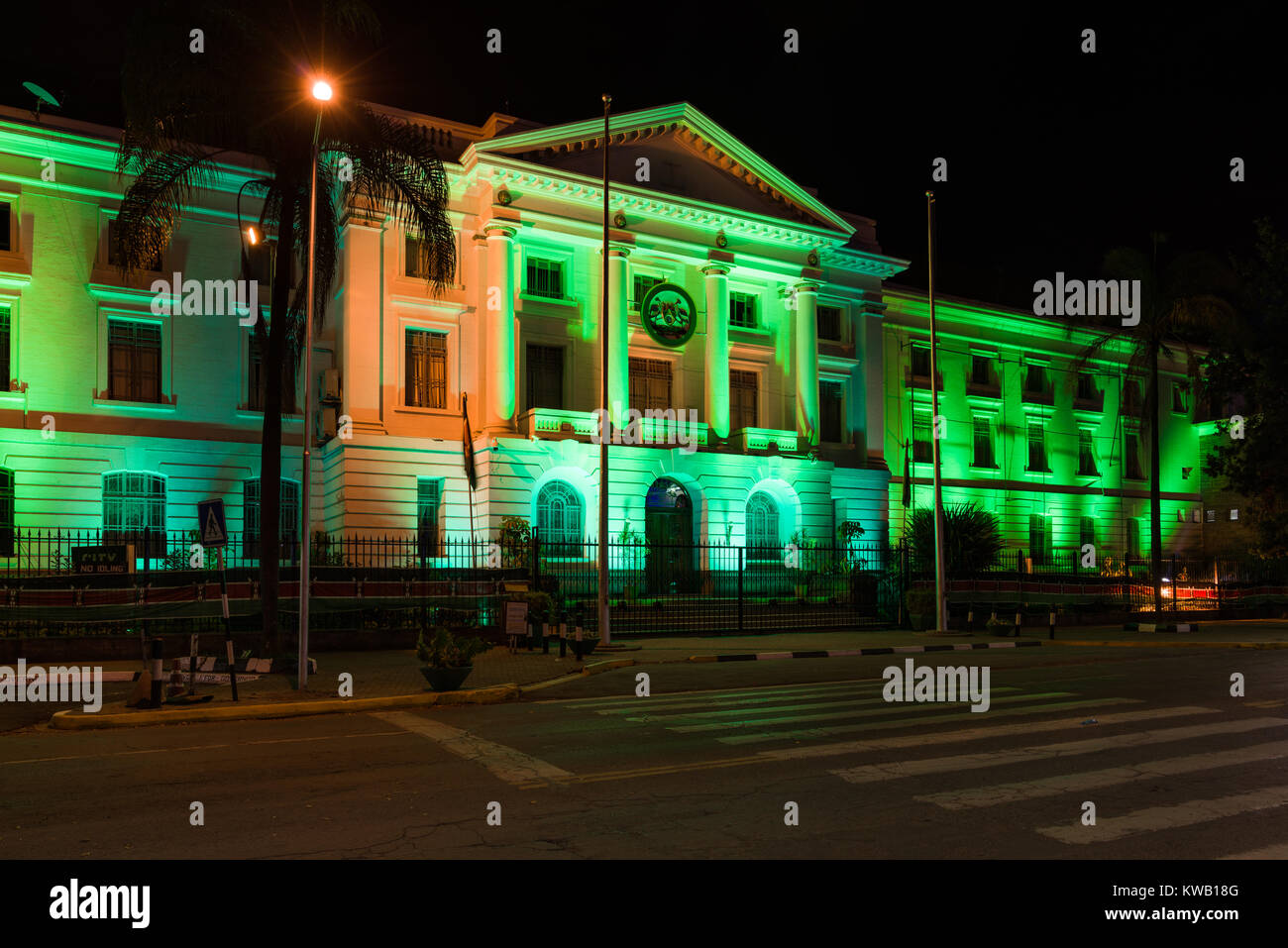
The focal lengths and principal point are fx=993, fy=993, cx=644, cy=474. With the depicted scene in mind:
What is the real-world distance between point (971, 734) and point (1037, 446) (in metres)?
47.9

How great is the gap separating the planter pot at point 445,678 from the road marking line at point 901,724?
211 inches

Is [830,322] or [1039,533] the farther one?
[1039,533]

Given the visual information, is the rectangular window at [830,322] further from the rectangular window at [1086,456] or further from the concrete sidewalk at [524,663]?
the rectangular window at [1086,456]

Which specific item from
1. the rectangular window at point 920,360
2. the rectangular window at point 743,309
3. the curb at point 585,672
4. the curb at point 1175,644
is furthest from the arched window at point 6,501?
the rectangular window at point 920,360

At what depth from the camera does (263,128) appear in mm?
17594

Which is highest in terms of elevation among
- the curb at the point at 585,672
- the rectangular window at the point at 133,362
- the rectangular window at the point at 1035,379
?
the rectangular window at the point at 1035,379

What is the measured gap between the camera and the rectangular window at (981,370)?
52531 millimetres

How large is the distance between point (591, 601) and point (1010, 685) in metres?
16.8

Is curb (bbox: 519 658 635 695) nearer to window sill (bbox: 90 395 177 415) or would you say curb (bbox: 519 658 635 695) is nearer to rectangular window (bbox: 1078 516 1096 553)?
window sill (bbox: 90 395 177 415)

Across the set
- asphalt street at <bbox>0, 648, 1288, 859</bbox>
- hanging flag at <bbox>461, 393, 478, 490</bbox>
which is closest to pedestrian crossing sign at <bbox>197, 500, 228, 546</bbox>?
asphalt street at <bbox>0, 648, 1288, 859</bbox>

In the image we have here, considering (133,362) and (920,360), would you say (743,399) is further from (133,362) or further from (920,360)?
(133,362)

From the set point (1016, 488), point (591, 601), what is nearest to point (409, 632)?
point (591, 601)

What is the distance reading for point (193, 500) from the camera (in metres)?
33.0

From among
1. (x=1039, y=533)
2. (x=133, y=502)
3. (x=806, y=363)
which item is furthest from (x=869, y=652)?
(x=1039, y=533)
